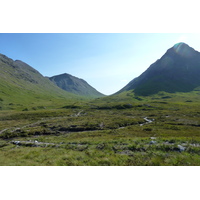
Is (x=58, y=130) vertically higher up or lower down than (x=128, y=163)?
lower down

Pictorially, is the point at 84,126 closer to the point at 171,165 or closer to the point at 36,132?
the point at 36,132

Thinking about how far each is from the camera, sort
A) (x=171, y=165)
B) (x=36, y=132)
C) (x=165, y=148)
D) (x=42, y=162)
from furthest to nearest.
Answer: (x=36, y=132), (x=165, y=148), (x=42, y=162), (x=171, y=165)

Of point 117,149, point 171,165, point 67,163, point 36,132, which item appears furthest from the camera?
point 36,132

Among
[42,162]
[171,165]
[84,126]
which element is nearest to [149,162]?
[171,165]

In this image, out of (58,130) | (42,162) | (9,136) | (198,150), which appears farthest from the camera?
(58,130)

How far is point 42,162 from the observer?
13992 mm

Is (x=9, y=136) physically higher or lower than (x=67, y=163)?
lower

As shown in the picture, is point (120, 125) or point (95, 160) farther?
point (120, 125)

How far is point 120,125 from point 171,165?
121 feet

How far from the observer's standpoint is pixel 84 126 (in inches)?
1838

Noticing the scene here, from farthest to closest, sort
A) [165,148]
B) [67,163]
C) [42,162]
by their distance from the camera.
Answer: [165,148], [42,162], [67,163]

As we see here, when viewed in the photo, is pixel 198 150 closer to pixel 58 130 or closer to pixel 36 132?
pixel 58 130

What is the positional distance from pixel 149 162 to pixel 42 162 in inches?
470

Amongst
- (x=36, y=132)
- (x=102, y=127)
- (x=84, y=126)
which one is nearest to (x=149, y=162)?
(x=102, y=127)
